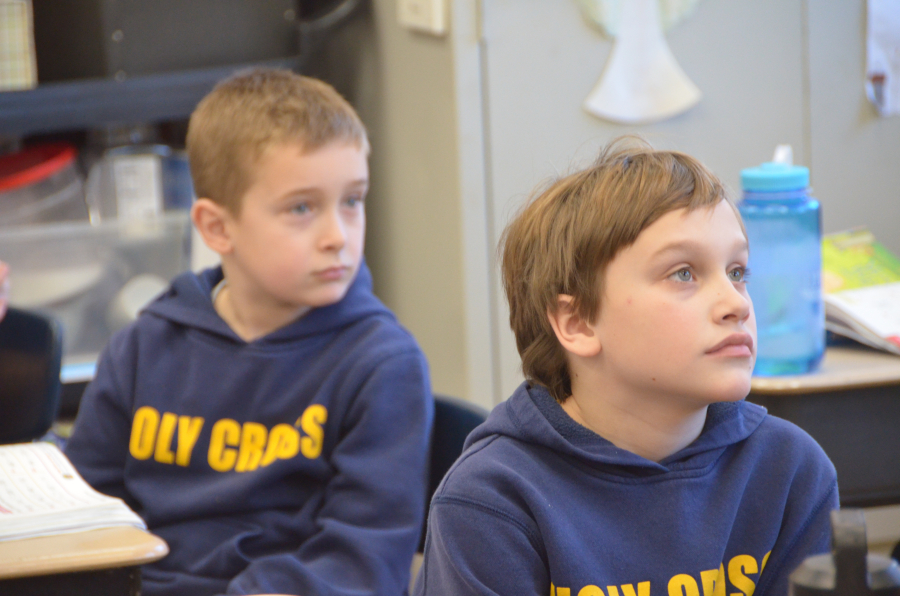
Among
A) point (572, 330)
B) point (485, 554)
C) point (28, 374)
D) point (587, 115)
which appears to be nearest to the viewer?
point (485, 554)

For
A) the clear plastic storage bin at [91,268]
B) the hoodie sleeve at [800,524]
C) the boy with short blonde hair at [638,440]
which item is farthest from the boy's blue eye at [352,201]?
the clear plastic storage bin at [91,268]

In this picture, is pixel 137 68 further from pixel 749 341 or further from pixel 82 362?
pixel 749 341

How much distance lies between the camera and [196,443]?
1325 mm

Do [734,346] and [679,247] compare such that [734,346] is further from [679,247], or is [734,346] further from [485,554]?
[485,554]

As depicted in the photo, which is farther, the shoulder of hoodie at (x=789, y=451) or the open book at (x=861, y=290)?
the open book at (x=861, y=290)

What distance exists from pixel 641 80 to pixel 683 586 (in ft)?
4.45

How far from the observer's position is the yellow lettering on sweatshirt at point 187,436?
4.34 feet

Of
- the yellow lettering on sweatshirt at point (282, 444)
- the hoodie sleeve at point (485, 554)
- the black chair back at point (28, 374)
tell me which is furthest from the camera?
the black chair back at point (28, 374)

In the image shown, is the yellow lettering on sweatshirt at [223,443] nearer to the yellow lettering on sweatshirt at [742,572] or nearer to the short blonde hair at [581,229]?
the short blonde hair at [581,229]

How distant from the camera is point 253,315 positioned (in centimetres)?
142

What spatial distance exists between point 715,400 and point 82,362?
2.04 metres

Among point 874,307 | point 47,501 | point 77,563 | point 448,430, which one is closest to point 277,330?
point 448,430

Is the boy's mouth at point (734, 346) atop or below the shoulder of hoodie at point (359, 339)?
atop

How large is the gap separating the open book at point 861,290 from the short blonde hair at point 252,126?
73cm
